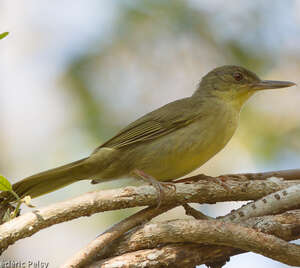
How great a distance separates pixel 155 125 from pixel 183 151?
0.50 metres

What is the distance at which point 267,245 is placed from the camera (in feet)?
8.66

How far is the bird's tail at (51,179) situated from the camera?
351 centimetres

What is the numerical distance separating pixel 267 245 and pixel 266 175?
0.93 metres

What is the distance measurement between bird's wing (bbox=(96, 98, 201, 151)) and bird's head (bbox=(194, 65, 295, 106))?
1.87 ft

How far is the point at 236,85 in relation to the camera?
5430 mm

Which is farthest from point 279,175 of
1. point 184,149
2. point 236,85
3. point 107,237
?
point 236,85

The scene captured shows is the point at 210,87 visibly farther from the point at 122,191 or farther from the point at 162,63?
the point at 122,191

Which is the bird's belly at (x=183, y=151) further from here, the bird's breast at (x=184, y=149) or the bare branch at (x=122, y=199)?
the bare branch at (x=122, y=199)

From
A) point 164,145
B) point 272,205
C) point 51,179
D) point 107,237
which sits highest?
point 51,179

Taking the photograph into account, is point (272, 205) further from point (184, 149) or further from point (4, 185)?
point (4, 185)

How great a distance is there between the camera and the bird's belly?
4.40m

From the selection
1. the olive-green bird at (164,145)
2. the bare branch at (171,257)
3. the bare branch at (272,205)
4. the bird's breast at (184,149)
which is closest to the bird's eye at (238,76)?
the olive-green bird at (164,145)

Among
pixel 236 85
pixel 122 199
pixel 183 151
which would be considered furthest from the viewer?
pixel 236 85

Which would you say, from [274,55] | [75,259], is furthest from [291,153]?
[75,259]
